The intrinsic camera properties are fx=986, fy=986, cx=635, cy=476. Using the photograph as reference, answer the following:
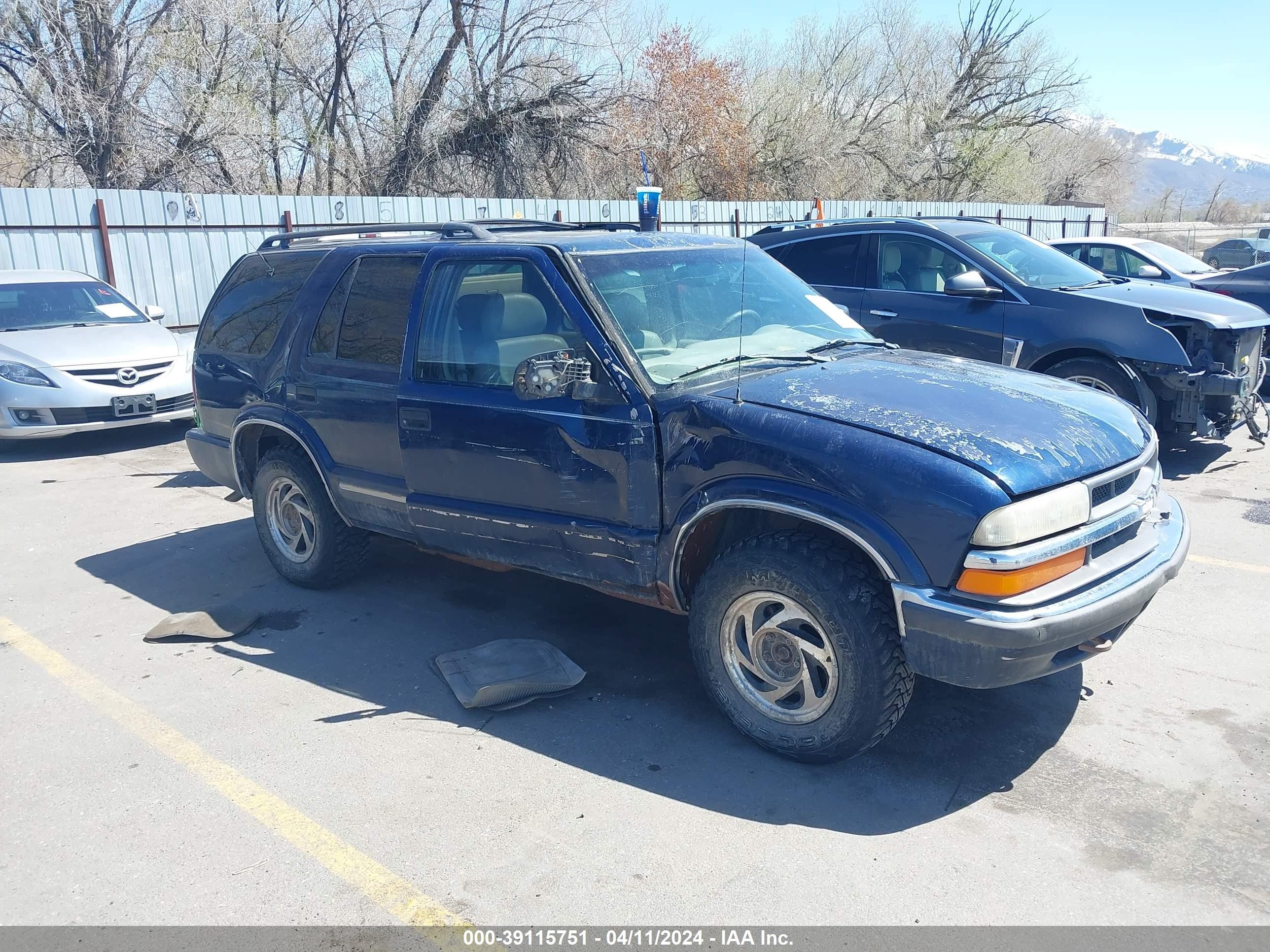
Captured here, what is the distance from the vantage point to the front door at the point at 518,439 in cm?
398

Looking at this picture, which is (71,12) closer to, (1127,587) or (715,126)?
(715,126)

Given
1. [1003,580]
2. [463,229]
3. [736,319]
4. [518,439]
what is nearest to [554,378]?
[518,439]

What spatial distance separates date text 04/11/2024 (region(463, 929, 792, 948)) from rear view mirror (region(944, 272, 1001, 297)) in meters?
5.77

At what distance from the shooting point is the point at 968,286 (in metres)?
7.47

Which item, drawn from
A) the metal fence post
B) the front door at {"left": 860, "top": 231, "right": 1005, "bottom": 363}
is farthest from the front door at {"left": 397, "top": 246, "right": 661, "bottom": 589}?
the metal fence post

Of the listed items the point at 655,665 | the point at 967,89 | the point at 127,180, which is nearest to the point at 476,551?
the point at 655,665

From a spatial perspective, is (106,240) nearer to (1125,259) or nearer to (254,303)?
(254,303)

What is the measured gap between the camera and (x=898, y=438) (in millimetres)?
3393

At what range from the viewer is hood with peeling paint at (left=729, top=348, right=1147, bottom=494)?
3357 millimetres

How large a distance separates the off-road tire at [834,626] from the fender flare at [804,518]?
11cm

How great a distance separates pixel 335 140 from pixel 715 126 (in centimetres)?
999

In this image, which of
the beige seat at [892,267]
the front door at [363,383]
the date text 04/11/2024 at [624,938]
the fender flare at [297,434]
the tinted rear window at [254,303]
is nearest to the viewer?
the date text 04/11/2024 at [624,938]

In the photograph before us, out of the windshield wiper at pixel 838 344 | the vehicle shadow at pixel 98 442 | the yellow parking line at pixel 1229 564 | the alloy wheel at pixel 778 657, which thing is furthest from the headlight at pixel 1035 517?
the vehicle shadow at pixel 98 442

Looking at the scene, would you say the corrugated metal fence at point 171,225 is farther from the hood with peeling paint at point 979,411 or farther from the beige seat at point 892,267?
the hood with peeling paint at point 979,411
